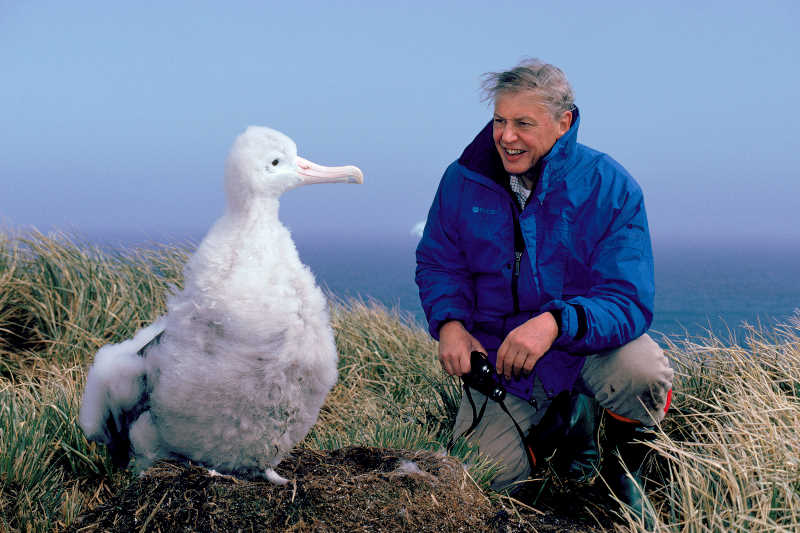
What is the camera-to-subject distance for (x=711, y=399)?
3.65 meters

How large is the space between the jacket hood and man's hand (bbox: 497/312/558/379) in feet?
2.28

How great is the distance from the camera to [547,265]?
3.05 m

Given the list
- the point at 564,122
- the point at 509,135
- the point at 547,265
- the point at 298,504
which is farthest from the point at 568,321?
the point at 298,504

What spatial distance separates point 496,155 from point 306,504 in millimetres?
1709

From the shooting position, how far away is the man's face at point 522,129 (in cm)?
296

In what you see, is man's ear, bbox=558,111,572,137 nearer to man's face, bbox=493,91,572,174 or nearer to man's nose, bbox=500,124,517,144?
man's face, bbox=493,91,572,174

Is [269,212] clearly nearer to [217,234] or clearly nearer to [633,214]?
[217,234]

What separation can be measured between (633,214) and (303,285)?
1.46 meters

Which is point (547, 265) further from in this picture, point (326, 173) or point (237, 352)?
point (237, 352)

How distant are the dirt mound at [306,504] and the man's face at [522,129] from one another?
51.8 inches

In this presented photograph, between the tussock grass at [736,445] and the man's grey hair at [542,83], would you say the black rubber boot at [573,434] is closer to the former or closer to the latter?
the tussock grass at [736,445]

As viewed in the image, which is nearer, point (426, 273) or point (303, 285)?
point (303, 285)

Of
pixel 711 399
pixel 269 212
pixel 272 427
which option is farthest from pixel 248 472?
pixel 711 399

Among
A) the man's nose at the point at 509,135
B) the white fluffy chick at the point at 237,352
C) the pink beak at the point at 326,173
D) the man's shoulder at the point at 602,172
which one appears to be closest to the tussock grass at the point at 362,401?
the white fluffy chick at the point at 237,352
